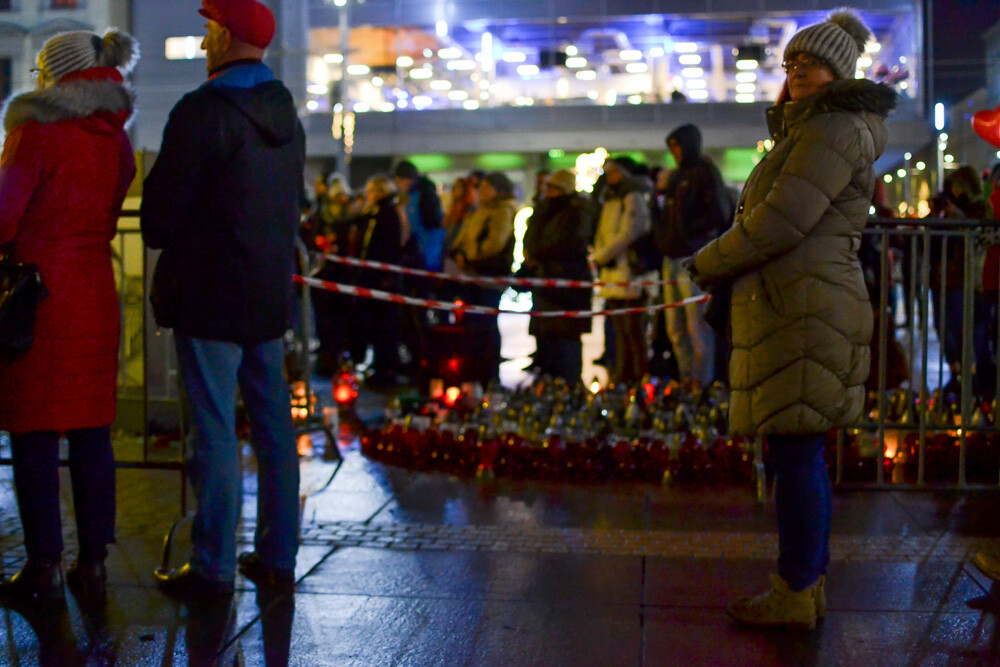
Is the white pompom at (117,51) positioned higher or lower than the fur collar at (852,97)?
higher

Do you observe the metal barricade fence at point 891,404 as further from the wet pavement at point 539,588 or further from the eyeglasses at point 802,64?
the eyeglasses at point 802,64

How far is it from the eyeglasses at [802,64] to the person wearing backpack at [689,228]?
196 inches

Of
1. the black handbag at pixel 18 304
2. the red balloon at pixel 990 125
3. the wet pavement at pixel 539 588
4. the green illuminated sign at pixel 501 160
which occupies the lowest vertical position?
the wet pavement at pixel 539 588

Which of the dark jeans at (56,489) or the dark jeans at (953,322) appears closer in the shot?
the dark jeans at (56,489)

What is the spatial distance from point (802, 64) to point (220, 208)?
2.03 m

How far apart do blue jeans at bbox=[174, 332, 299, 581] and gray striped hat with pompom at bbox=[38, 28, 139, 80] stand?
108cm

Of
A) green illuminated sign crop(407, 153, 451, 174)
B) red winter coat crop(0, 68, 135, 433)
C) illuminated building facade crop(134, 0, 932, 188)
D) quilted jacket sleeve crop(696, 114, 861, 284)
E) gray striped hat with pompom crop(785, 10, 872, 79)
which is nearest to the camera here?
quilted jacket sleeve crop(696, 114, 861, 284)

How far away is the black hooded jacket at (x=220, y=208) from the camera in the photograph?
4109mm

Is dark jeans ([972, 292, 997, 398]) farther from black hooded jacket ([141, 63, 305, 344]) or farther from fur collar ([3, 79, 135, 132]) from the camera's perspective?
fur collar ([3, 79, 135, 132])

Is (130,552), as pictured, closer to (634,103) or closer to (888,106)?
(888,106)

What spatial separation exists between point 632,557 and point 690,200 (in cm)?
466

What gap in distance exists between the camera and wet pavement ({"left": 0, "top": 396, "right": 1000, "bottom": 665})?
3820mm

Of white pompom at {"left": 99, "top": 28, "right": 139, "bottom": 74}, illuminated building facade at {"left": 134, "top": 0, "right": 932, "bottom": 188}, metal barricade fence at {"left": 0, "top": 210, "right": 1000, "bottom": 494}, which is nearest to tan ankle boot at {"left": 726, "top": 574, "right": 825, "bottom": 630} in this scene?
metal barricade fence at {"left": 0, "top": 210, "right": 1000, "bottom": 494}

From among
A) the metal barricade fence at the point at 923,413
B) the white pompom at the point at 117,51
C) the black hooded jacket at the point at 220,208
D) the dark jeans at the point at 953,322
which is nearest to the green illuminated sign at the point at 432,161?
the dark jeans at the point at 953,322
